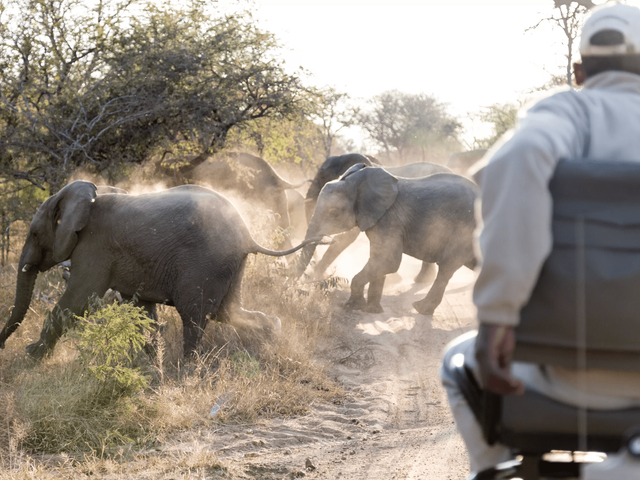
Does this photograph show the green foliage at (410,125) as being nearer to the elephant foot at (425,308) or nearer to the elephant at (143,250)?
the elephant foot at (425,308)

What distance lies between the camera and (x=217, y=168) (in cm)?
1212

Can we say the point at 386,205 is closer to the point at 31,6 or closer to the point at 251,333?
the point at 251,333

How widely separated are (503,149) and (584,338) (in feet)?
1.45

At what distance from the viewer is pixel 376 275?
945 cm

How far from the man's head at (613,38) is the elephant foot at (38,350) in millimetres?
5513

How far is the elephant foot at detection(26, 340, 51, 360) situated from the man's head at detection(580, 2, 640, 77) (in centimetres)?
551

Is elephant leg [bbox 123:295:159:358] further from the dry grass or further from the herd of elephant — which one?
the dry grass

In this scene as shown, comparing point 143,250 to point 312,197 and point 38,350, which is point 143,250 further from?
point 312,197

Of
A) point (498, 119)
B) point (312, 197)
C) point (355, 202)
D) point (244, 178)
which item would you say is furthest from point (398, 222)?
point (498, 119)

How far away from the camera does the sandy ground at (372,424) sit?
4.33 m

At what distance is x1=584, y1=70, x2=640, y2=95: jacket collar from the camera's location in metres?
1.87

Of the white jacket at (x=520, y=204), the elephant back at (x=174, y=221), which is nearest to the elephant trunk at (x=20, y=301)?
the elephant back at (x=174, y=221)

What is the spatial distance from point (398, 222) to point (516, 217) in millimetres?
8146

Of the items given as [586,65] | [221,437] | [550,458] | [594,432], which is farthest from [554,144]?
[221,437]
